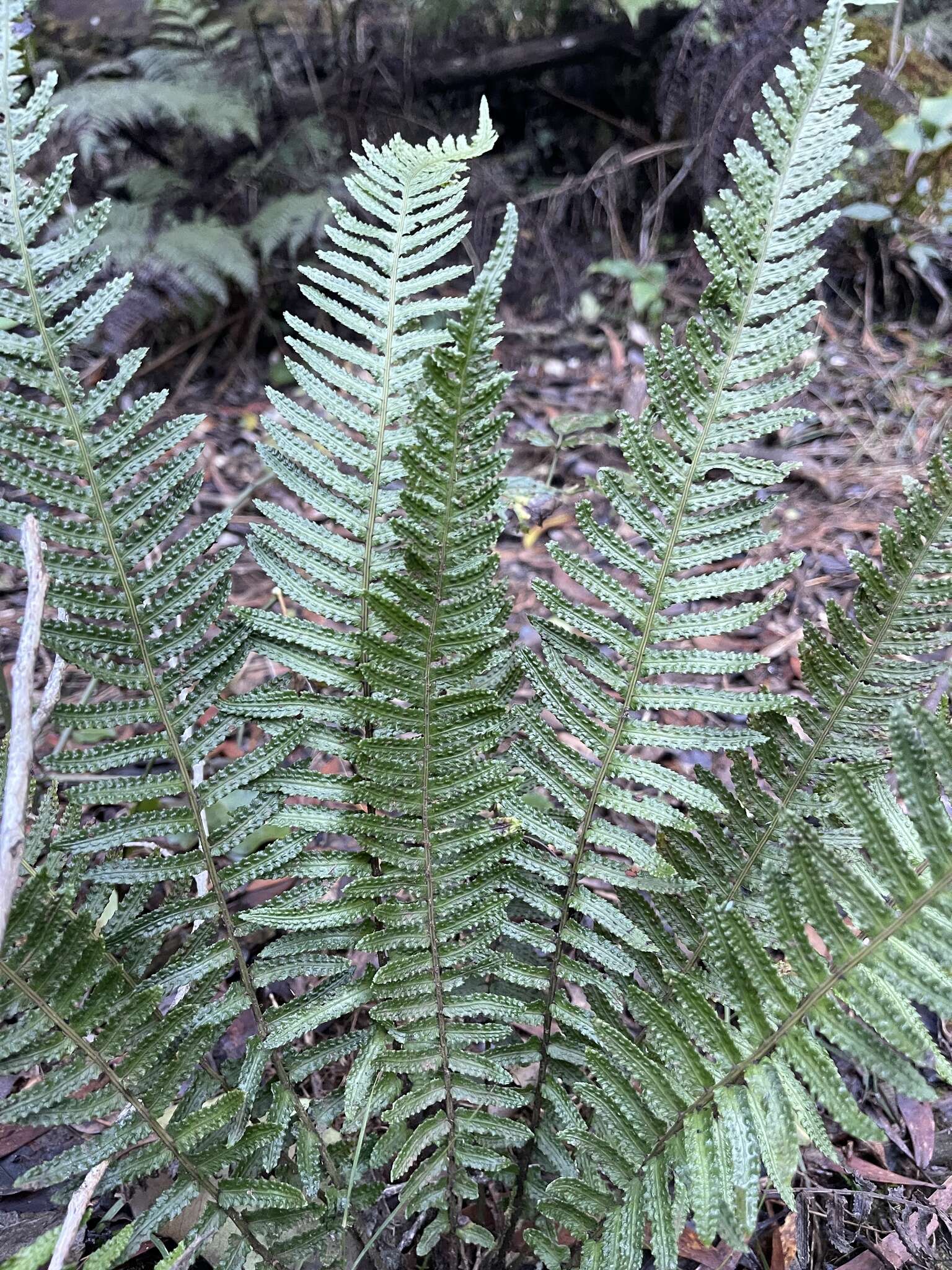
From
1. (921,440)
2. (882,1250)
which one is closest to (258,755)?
(882,1250)

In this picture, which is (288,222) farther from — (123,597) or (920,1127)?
(920,1127)

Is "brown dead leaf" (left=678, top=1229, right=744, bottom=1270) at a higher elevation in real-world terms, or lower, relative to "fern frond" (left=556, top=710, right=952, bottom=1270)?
lower

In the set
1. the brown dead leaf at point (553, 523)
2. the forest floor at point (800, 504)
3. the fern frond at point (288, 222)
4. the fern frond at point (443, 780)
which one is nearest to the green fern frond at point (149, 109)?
the fern frond at point (288, 222)

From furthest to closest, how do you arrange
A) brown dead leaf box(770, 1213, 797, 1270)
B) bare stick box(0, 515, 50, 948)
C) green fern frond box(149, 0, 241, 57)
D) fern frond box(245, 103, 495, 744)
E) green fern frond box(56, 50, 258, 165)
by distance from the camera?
green fern frond box(149, 0, 241, 57) < green fern frond box(56, 50, 258, 165) < brown dead leaf box(770, 1213, 797, 1270) < fern frond box(245, 103, 495, 744) < bare stick box(0, 515, 50, 948)

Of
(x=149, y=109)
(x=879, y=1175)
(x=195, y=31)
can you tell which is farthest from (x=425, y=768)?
(x=195, y=31)

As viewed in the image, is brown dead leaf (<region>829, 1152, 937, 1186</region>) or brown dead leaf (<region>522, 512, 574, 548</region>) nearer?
brown dead leaf (<region>829, 1152, 937, 1186</region>)

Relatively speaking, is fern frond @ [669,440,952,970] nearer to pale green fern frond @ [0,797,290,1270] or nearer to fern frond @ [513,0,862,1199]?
fern frond @ [513,0,862,1199]

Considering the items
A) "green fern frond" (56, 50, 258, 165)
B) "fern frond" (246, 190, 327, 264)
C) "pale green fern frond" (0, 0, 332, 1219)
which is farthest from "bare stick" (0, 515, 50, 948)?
"green fern frond" (56, 50, 258, 165)

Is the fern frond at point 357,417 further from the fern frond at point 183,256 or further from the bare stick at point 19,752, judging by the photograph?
the fern frond at point 183,256
